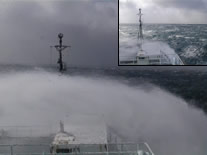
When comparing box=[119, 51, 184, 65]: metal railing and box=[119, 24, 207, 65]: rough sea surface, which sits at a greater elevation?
box=[119, 24, 207, 65]: rough sea surface

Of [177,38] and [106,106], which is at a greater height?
[177,38]

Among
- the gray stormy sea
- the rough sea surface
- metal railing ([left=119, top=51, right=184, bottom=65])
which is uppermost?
the rough sea surface

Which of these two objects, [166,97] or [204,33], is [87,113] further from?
[204,33]

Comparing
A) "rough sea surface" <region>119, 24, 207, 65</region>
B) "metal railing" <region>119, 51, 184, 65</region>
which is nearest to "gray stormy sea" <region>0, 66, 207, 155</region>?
"metal railing" <region>119, 51, 184, 65</region>

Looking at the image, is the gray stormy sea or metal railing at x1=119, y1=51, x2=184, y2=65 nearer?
the gray stormy sea

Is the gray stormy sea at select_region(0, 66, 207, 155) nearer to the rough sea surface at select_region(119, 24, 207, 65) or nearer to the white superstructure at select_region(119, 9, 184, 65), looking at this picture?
the white superstructure at select_region(119, 9, 184, 65)

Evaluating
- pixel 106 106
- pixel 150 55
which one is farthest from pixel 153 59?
pixel 106 106

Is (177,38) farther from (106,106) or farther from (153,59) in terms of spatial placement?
(106,106)
